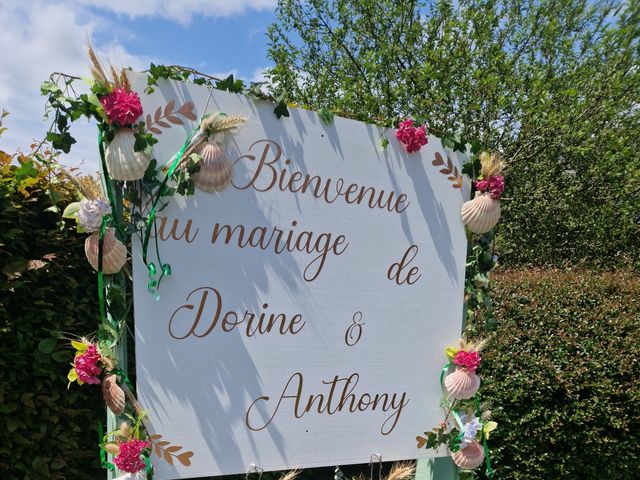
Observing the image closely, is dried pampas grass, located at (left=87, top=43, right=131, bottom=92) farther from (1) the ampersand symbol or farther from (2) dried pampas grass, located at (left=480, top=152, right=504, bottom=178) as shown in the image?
(2) dried pampas grass, located at (left=480, top=152, right=504, bottom=178)

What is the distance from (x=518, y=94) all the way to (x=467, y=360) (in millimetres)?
5384

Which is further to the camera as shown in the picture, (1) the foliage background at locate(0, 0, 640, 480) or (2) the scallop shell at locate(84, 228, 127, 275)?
(1) the foliage background at locate(0, 0, 640, 480)

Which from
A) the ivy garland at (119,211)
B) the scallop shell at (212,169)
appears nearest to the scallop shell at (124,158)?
the ivy garland at (119,211)

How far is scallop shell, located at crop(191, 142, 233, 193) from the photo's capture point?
179 centimetres

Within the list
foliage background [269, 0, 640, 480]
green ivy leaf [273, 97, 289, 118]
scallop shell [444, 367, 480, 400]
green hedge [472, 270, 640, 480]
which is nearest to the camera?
green ivy leaf [273, 97, 289, 118]

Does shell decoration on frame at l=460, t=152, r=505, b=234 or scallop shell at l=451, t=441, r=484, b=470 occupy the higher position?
shell decoration on frame at l=460, t=152, r=505, b=234

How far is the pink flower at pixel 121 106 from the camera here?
1.66 metres

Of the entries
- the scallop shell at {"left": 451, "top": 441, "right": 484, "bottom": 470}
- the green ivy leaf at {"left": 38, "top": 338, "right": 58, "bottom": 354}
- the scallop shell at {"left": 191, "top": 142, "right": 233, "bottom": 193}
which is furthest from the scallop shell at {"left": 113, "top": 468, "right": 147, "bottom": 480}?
the scallop shell at {"left": 451, "top": 441, "right": 484, "bottom": 470}

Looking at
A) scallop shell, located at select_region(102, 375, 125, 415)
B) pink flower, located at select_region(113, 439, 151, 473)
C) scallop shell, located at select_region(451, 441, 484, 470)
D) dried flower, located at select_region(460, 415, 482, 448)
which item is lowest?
scallop shell, located at select_region(451, 441, 484, 470)

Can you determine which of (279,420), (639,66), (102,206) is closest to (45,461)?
(279,420)

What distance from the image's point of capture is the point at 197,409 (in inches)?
72.4

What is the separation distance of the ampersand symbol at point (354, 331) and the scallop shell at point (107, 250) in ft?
3.06

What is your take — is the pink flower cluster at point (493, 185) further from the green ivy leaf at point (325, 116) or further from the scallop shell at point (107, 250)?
the scallop shell at point (107, 250)

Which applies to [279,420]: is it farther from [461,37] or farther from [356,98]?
[461,37]
